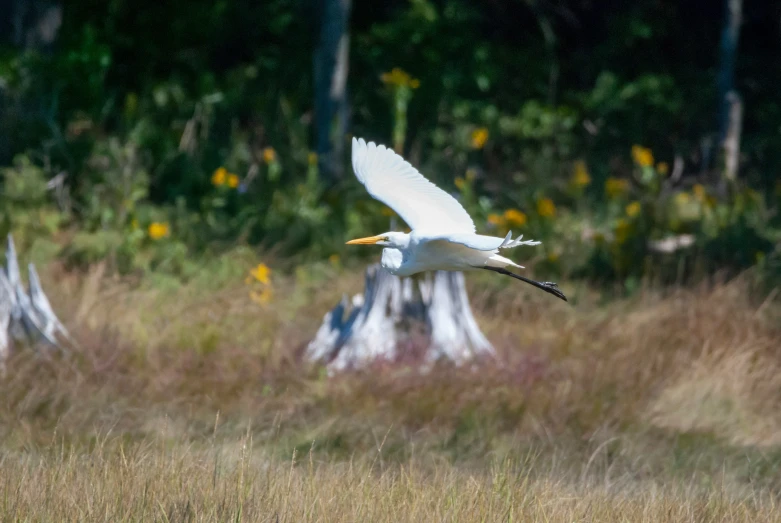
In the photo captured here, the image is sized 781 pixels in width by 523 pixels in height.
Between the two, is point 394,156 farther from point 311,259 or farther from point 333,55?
point 333,55

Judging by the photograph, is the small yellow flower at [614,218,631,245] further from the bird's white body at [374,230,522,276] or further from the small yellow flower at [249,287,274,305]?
the bird's white body at [374,230,522,276]

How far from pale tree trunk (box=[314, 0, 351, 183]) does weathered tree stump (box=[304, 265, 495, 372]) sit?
12.2 ft

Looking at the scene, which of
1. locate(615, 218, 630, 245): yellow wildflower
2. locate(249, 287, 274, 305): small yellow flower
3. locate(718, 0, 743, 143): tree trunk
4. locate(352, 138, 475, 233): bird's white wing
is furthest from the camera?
locate(718, 0, 743, 143): tree trunk

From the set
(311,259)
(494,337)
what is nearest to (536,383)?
(494,337)

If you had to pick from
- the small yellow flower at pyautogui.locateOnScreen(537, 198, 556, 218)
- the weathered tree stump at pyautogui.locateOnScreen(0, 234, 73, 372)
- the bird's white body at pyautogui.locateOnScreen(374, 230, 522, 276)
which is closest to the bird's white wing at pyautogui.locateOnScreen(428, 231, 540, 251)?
the bird's white body at pyautogui.locateOnScreen(374, 230, 522, 276)

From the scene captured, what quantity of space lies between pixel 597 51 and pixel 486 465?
28.4ft

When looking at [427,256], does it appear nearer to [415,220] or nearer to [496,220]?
[415,220]

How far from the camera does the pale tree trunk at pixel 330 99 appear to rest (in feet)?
32.2

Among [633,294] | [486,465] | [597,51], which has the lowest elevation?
[486,465]

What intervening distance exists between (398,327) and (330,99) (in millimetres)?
4018

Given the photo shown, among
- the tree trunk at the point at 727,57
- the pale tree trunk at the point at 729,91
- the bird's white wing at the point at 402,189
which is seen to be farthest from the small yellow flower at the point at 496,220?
the tree trunk at the point at 727,57

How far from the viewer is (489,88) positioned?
12711mm

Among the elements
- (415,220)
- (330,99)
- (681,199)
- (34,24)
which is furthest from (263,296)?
(34,24)

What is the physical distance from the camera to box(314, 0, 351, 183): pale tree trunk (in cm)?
981
